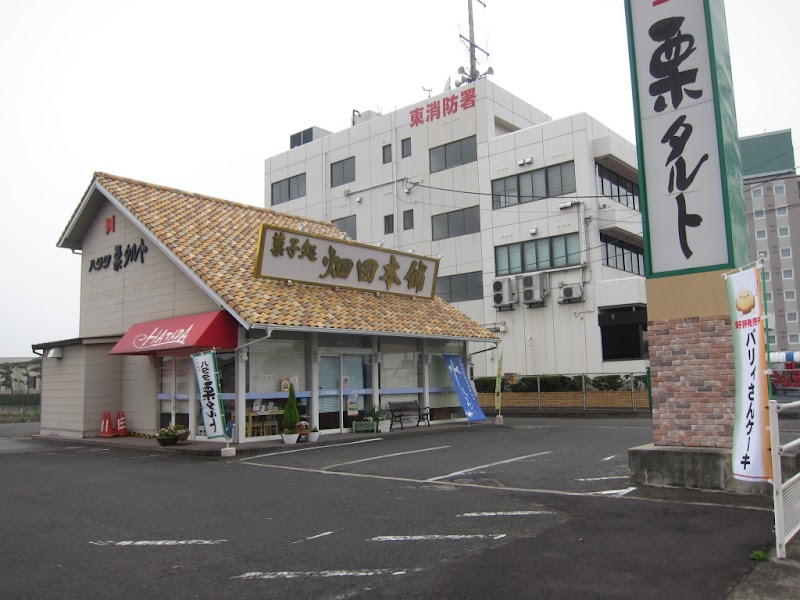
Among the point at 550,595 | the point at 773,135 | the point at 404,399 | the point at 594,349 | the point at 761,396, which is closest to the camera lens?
the point at 550,595

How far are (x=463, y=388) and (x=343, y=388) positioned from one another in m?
4.66

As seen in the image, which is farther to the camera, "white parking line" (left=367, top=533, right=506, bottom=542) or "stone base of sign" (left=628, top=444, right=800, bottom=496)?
"stone base of sign" (left=628, top=444, right=800, bottom=496)

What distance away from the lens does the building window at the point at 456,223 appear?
33.3m

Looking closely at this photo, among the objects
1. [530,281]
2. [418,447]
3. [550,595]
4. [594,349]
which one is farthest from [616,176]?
[550,595]

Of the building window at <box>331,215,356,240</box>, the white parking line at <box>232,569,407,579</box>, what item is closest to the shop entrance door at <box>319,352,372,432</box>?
the white parking line at <box>232,569,407,579</box>

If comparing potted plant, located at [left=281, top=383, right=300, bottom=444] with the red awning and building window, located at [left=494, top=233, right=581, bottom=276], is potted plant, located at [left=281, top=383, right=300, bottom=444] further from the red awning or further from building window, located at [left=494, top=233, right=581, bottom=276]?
building window, located at [left=494, top=233, right=581, bottom=276]

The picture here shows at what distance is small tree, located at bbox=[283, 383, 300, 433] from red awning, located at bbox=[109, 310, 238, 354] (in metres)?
1.86

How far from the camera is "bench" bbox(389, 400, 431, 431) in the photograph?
1947cm

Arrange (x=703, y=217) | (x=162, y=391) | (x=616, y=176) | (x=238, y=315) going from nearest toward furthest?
(x=703, y=217)
(x=238, y=315)
(x=162, y=391)
(x=616, y=176)

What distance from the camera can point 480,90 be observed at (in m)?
32.7

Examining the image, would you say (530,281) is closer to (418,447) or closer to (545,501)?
(418,447)

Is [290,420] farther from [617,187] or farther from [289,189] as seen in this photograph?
[289,189]

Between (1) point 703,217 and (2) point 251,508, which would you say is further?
(1) point 703,217

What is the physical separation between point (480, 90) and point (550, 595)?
3071 cm
